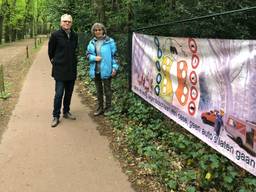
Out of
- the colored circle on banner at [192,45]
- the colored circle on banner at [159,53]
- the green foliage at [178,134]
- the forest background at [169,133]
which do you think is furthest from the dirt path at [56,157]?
the colored circle on banner at [192,45]

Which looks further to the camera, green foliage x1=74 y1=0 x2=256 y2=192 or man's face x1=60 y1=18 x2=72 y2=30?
man's face x1=60 y1=18 x2=72 y2=30

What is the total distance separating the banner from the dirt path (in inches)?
48.7

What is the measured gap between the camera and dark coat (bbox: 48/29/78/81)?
324 inches

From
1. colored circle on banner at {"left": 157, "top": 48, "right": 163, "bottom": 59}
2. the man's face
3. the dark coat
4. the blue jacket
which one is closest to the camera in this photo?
colored circle on banner at {"left": 157, "top": 48, "right": 163, "bottom": 59}

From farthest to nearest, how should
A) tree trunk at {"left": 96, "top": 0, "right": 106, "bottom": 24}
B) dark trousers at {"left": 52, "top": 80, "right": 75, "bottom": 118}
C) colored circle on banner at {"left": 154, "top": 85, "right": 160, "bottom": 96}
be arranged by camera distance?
tree trunk at {"left": 96, "top": 0, "right": 106, "bottom": 24}
dark trousers at {"left": 52, "top": 80, "right": 75, "bottom": 118}
colored circle on banner at {"left": 154, "top": 85, "right": 160, "bottom": 96}

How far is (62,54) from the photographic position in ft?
27.2

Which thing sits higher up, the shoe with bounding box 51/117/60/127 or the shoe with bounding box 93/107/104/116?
the shoe with bounding box 93/107/104/116

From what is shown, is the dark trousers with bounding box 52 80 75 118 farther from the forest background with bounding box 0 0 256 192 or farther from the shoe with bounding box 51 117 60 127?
the forest background with bounding box 0 0 256 192

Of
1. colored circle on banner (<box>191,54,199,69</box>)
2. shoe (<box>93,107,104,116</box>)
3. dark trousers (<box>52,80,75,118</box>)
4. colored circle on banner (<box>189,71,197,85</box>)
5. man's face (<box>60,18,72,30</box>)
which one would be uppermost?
man's face (<box>60,18,72,30</box>)

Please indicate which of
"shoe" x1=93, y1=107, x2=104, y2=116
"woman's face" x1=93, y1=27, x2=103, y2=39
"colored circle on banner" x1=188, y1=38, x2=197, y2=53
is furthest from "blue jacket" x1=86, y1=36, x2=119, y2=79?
"colored circle on banner" x1=188, y1=38, x2=197, y2=53

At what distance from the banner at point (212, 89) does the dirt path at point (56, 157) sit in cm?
124

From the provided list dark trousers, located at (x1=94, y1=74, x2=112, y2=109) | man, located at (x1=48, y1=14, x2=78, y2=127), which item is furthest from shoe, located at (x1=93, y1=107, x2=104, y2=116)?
man, located at (x1=48, y1=14, x2=78, y2=127)

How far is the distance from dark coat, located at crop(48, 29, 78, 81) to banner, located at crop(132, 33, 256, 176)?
1.84m

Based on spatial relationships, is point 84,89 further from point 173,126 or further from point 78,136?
point 173,126
